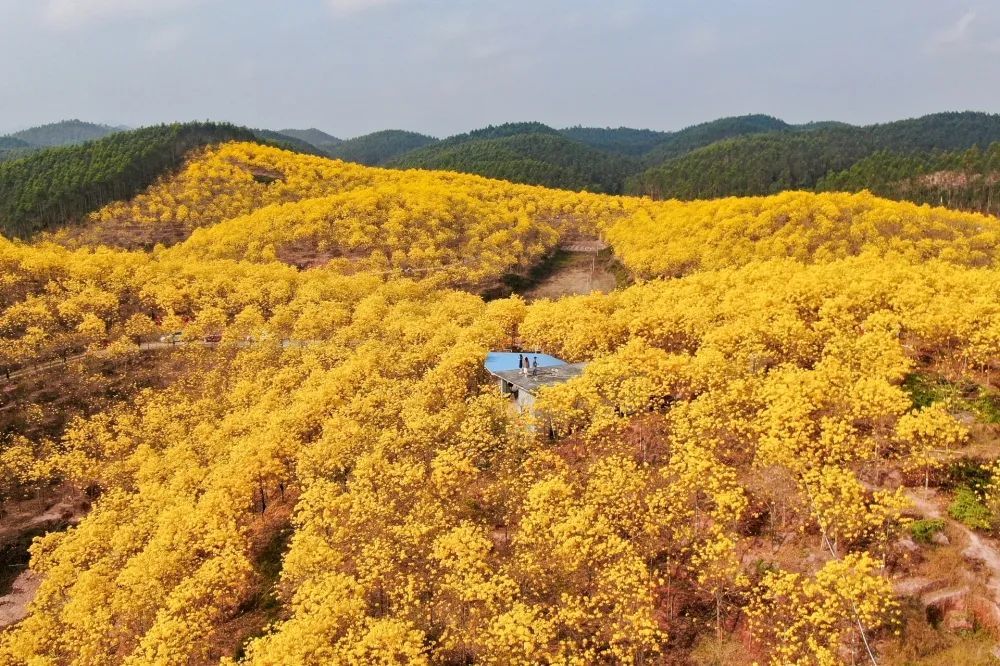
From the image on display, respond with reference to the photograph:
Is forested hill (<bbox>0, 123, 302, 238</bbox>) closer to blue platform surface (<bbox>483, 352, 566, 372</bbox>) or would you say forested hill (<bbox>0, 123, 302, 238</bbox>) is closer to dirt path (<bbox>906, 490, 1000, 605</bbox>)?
blue platform surface (<bbox>483, 352, 566, 372</bbox>)

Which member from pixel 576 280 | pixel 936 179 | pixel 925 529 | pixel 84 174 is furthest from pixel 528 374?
pixel 936 179

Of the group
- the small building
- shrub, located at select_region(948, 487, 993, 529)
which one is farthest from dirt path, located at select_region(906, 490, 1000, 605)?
the small building

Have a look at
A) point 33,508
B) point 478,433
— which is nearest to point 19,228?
point 33,508

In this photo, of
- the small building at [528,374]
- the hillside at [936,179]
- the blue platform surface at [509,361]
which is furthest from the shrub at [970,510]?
the hillside at [936,179]

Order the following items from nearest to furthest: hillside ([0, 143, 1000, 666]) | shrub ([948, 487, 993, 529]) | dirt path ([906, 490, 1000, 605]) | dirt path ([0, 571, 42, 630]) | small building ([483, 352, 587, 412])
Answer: dirt path ([906, 490, 1000, 605]), hillside ([0, 143, 1000, 666]), shrub ([948, 487, 993, 529]), small building ([483, 352, 587, 412]), dirt path ([0, 571, 42, 630])

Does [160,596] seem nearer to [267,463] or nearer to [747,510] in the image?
[267,463]

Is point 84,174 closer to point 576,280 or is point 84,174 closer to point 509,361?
point 576,280

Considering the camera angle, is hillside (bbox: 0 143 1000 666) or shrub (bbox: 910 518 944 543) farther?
shrub (bbox: 910 518 944 543)
